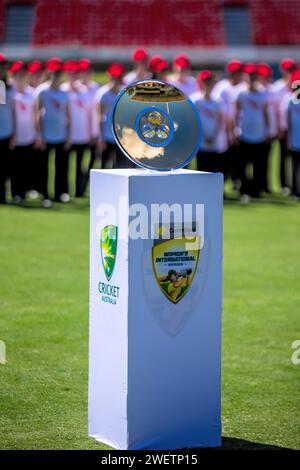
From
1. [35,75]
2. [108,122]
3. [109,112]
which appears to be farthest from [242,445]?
[35,75]

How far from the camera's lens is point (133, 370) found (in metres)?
5.32

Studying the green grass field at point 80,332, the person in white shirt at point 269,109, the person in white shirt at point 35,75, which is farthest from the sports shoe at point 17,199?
the person in white shirt at point 269,109

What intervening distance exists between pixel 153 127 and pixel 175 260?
69 centimetres

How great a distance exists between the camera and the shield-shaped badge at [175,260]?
534cm

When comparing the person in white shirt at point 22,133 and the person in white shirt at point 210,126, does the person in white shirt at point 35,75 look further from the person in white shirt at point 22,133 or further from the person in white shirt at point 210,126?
the person in white shirt at point 210,126

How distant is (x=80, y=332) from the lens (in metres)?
8.41

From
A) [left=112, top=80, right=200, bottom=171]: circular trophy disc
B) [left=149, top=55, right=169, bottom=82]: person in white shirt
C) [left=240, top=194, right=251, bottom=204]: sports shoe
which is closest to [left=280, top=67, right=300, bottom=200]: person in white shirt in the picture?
[left=240, top=194, right=251, bottom=204]: sports shoe

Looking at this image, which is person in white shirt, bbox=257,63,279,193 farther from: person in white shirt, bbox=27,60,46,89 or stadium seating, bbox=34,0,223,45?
stadium seating, bbox=34,0,223,45

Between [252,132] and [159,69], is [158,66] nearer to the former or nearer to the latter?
[159,69]

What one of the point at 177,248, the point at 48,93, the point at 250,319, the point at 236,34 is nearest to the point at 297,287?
the point at 250,319

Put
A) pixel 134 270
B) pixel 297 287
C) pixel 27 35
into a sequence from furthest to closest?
pixel 27 35, pixel 297 287, pixel 134 270

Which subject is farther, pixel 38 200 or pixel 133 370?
pixel 38 200
